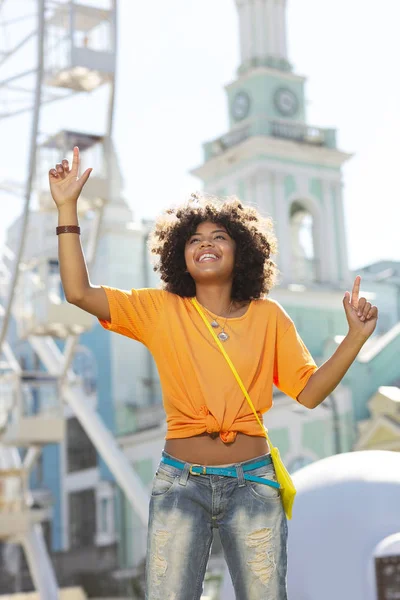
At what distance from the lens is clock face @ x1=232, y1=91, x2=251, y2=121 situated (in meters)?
26.0

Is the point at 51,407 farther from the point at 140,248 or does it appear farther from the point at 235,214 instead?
the point at 235,214

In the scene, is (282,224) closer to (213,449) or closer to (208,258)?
(208,258)

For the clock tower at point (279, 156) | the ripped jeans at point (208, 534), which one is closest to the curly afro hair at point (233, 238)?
the ripped jeans at point (208, 534)

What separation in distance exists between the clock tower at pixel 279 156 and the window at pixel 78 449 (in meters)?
7.03

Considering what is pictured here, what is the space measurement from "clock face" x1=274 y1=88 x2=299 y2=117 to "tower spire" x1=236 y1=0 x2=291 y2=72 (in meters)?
0.60

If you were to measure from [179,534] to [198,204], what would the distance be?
1047mm

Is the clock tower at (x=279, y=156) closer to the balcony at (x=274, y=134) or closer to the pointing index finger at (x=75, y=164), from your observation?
the balcony at (x=274, y=134)

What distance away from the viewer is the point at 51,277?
61.3 feet

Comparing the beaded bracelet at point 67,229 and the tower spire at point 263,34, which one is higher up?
the tower spire at point 263,34

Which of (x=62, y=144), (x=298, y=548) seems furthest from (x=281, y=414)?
(x=298, y=548)

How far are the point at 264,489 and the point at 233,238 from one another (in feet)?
2.63

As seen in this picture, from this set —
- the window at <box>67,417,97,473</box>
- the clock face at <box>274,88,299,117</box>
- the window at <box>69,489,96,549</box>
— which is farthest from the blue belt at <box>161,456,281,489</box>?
the window at <box>67,417,97,473</box>

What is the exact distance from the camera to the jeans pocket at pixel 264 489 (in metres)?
3.12

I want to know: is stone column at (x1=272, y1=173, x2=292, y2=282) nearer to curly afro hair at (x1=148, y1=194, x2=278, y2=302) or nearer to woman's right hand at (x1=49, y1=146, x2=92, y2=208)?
curly afro hair at (x1=148, y1=194, x2=278, y2=302)
